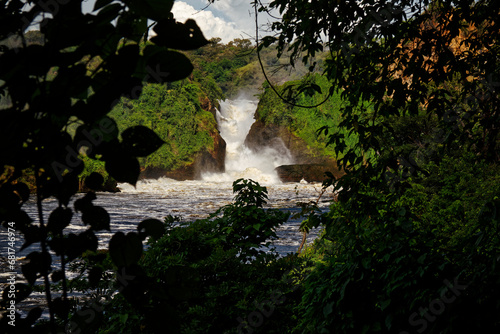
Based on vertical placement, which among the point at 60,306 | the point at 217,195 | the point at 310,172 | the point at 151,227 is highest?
the point at 151,227

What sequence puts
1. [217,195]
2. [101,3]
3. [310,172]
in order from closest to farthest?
[101,3] < [217,195] < [310,172]

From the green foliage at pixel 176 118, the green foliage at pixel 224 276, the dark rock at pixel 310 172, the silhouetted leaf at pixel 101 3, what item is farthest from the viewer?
the green foliage at pixel 176 118

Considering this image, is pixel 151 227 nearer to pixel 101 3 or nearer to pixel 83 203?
pixel 83 203

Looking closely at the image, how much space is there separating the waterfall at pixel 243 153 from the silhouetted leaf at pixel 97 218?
93.3 ft

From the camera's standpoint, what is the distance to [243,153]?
34.7 m

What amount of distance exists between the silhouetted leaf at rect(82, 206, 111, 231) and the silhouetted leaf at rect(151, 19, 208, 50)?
0.22 m

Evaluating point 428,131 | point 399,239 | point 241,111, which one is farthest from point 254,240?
point 241,111

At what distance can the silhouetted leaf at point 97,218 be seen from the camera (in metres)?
0.49

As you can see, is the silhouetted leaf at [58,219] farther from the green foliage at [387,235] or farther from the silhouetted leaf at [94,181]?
the green foliage at [387,235]

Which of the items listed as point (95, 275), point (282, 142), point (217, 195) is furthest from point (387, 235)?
point (282, 142)

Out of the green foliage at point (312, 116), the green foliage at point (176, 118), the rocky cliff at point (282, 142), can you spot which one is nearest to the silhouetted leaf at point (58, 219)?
the green foliage at point (312, 116)

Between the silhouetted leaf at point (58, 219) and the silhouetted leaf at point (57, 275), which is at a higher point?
the silhouetted leaf at point (58, 219)

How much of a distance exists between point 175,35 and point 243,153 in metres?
34.3

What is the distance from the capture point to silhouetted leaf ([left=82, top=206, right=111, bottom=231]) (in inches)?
19.2
